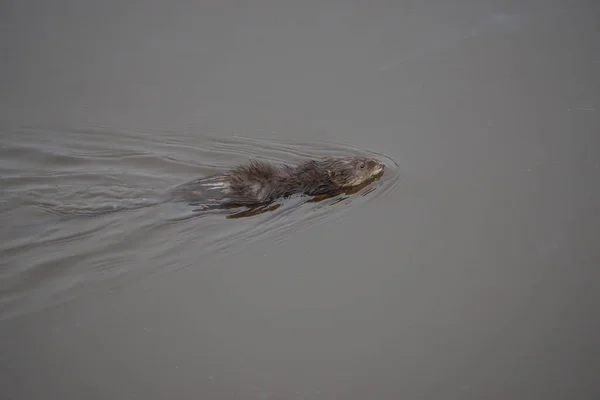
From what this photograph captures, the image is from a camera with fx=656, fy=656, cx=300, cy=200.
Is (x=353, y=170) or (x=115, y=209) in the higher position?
(x=353, y=170)

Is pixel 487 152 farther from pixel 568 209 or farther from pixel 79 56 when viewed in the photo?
pixel 79 56

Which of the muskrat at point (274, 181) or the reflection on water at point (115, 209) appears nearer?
the reflection on water at point (115, 209)

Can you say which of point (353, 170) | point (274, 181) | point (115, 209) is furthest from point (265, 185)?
point (115, 209)

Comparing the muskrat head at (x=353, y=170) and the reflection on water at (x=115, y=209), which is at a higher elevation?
the muskrat head at (x=353, y=170)

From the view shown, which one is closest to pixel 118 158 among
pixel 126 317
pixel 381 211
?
pixel 126 317

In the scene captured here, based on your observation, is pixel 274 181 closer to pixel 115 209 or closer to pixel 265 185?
pixel 265 185
